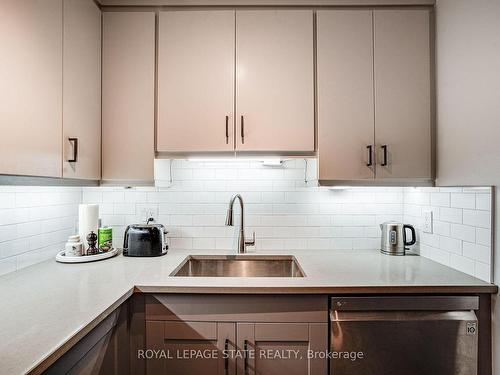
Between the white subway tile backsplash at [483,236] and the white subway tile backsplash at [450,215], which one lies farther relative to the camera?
the white subway tile backsplash at [450,215]

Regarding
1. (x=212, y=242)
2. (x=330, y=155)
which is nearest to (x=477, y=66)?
(x=330, y=155)

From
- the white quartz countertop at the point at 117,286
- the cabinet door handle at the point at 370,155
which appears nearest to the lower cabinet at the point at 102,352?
the white quartz countertop at the point at 117,286

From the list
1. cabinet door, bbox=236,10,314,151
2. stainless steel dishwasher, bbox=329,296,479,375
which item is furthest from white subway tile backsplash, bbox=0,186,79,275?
stainless steel dishwasher, bbox=329,296,479,375

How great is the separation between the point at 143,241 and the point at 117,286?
50 cm

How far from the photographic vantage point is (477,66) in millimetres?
1324

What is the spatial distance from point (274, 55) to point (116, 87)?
86 centimetres

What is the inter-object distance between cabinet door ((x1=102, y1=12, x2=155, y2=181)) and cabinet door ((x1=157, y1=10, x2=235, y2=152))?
7cm

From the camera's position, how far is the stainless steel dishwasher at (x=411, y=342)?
1.28 metres

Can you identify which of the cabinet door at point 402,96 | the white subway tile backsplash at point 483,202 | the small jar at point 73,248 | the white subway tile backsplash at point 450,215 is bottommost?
the small jar at point 73,248

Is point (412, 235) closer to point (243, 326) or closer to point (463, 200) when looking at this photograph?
point (463, 200)

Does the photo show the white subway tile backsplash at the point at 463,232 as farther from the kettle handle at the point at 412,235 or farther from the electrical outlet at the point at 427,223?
the kettle handle at the point at 412,235

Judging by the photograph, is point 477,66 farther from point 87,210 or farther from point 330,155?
point 87,210

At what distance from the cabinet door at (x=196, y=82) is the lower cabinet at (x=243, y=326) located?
77 centimetres

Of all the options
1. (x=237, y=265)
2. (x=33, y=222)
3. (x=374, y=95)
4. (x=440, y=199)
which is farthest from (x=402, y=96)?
(x=33, y=222)
